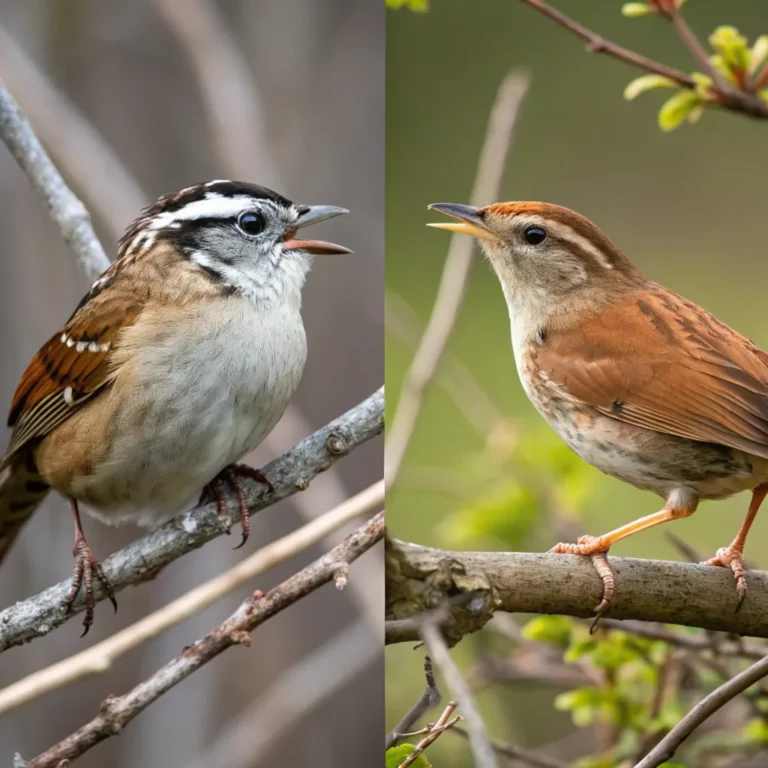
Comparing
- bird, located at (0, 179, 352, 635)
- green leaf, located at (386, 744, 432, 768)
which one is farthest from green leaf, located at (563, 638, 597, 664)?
bird, located at (0, 179, 352, 635)

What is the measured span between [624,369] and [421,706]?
2.13 ft

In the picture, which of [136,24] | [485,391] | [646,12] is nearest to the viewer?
[646,12]

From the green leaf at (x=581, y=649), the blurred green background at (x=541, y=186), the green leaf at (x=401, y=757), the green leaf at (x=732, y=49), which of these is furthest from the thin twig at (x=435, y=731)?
the green leaf at (x=732, y=49)

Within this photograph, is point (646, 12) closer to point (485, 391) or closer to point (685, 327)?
point (685, 327)

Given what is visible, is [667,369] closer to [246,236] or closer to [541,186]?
[541,186]

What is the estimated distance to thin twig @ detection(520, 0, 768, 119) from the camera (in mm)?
1689

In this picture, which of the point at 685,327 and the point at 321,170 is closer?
the point at 685,327

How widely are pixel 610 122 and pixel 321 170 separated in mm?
595

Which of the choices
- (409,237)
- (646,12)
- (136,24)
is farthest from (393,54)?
(136,24)

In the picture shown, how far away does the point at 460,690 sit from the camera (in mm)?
1426

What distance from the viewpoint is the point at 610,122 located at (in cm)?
183

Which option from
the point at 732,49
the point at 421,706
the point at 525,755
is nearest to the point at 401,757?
the point at 421,706

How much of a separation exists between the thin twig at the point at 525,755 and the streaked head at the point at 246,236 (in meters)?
0.83

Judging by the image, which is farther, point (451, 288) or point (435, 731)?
point (451, 288)
